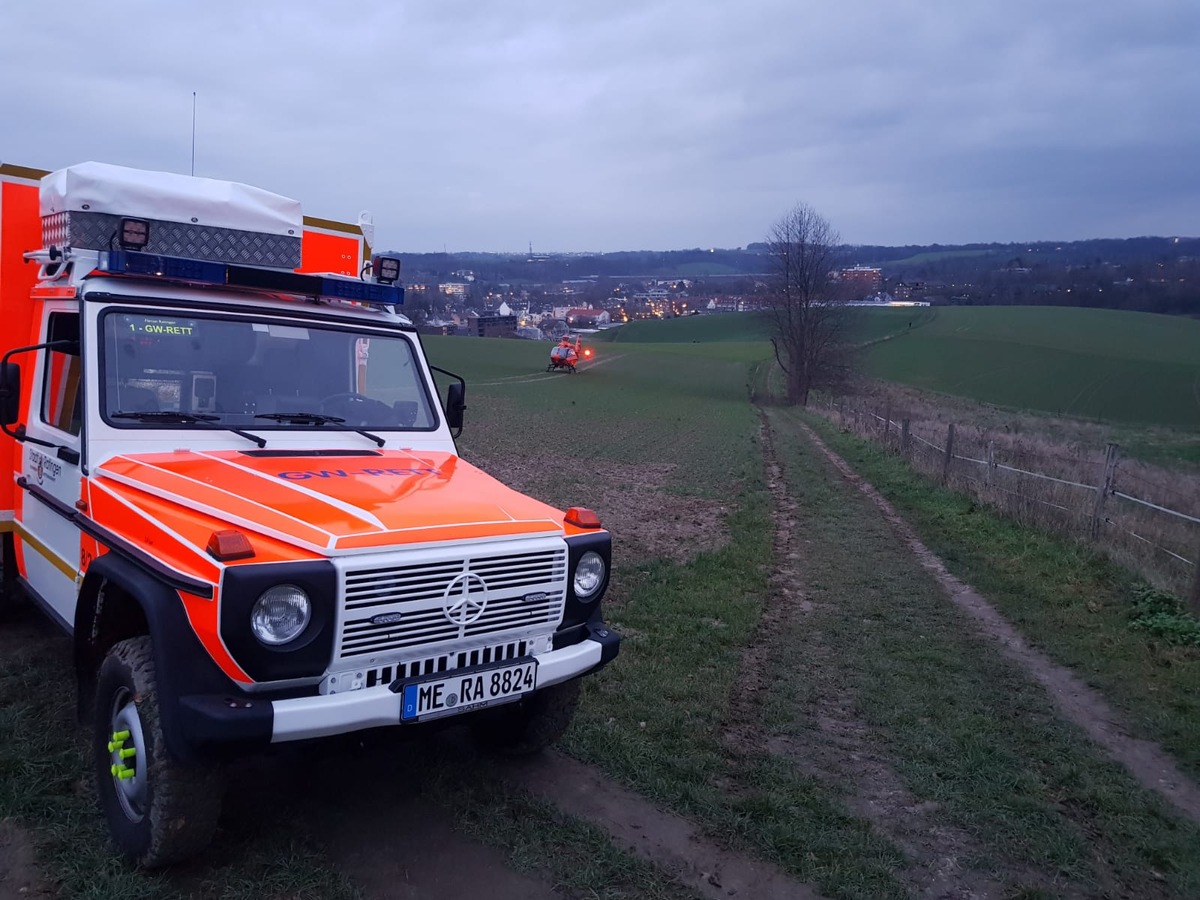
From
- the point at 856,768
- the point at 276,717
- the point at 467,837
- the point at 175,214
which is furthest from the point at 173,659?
the point at 856,768

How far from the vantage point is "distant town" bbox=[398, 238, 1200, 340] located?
7094cm

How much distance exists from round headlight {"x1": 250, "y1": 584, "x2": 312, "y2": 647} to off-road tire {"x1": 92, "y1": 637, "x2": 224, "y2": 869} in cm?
59

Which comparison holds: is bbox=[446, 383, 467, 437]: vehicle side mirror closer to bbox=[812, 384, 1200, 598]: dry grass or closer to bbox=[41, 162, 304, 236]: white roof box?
bbox=[41, 162, 304, 236]: white roof box

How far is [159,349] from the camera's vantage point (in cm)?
485

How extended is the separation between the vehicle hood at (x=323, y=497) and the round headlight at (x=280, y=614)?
20cm

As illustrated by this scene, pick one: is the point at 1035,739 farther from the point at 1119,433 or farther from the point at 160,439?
the point at 1119,433

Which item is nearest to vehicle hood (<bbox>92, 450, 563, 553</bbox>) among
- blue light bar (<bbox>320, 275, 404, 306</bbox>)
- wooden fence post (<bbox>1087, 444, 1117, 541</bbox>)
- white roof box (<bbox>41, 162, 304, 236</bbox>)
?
blue light bar (<bbox>320, 275, 404, 306</bbox>)

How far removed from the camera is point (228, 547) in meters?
3.34

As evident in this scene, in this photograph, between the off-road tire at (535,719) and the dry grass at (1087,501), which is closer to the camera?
the off-road tire at (535,719)

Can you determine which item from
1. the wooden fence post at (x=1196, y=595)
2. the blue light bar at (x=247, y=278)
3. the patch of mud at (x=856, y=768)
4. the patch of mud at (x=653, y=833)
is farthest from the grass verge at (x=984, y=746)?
the blue light bar at (x=247, y=278)

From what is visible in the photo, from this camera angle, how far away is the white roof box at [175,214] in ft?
17.0

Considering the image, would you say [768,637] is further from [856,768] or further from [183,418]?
[183,418]

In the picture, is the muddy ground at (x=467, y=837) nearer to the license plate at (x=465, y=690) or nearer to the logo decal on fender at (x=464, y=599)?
the license plate at (x=465, y=690)

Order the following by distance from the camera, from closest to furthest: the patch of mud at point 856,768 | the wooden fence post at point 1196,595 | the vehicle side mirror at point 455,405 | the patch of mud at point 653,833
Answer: the patch of mud at point 653,833 → the patch of mud at point 856,768 → the vehicle side mirror at point 455,405 → the wooden fence post at point 1196,595
